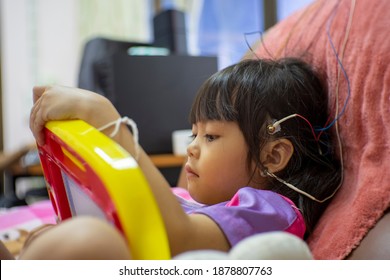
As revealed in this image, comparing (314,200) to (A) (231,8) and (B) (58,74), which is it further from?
(B) (58,74)

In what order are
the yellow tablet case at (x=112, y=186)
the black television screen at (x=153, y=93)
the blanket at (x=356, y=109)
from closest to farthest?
1. the yellow tablet case at (x=112, y=186)
2. the blanket at (x=356, y=109)
3. the black television screen at (x=153, y=93)

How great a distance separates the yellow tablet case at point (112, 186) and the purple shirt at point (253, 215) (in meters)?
0.14

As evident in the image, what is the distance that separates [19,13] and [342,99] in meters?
3.01

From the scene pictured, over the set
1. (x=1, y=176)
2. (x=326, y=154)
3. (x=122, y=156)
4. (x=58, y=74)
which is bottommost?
(x=1, y=176)

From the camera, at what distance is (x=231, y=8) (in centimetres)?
276


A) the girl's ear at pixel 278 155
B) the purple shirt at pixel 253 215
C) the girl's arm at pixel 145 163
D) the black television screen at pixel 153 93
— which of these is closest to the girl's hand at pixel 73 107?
the girl's arm at pixel 145 163

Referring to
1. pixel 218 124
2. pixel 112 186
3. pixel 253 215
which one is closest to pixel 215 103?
pixel 218 124

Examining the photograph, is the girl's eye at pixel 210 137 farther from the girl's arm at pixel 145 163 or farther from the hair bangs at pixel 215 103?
the girl's arm at pixel 145 163

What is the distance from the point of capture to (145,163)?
1.61ft

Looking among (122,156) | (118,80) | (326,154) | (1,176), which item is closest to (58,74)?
(1,176)

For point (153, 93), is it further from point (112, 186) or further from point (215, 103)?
point (112, 186)

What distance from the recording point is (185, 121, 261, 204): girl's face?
708 millimetres

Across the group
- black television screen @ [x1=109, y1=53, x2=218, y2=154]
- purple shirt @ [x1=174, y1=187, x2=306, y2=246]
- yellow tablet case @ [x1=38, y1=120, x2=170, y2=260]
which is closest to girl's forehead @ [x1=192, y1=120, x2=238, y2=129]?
purple shirt @ [x1=174, y1=187, x2=306, y2=246]

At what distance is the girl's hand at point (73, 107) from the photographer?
0.51 metres
